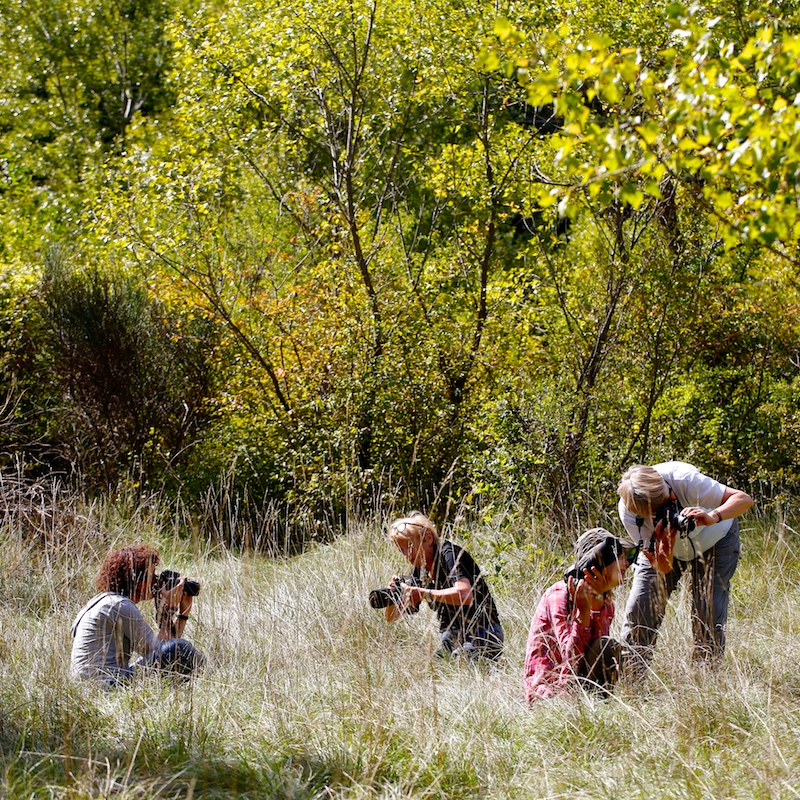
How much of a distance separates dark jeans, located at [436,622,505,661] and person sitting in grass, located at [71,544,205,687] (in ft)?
3.94

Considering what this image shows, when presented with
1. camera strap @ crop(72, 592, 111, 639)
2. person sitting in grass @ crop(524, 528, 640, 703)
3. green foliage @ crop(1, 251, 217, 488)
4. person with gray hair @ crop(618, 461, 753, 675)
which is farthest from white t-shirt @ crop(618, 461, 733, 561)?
green foliage @ crop(1, 251, 217, 488)

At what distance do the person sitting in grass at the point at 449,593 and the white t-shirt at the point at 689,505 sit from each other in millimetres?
879

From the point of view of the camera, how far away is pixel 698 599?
4.80 metres

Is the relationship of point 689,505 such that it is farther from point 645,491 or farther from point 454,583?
point 454,583

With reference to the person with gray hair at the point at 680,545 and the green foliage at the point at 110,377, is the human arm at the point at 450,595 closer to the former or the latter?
the person with gray hair at the point at 680,545

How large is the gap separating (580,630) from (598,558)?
33 centimetres

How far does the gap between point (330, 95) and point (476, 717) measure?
7.96 metres

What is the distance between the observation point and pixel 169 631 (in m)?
5.51

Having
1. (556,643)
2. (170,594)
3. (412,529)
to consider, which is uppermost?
→ (412,529)

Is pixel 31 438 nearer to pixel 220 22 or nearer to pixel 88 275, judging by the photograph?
pixel 88 275

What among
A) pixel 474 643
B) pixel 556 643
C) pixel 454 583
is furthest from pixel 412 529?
pixel 556 643

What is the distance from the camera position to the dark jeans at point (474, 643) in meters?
5.19

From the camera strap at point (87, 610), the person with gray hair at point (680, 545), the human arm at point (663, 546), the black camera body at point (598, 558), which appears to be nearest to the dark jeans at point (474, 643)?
the person with gray hair at point (680, 545)

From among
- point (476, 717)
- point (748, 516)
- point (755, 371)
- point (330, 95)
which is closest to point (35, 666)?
point (476, 717)
